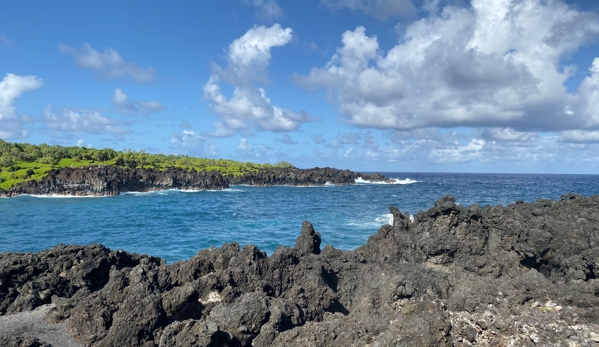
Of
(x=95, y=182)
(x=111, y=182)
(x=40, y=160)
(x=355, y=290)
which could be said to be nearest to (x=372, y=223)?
(x=355, y=290)

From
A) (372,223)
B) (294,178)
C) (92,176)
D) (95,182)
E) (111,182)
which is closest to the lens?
(372,223)

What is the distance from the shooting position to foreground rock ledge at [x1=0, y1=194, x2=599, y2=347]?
628 centimetres

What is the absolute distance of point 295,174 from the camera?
108 metres

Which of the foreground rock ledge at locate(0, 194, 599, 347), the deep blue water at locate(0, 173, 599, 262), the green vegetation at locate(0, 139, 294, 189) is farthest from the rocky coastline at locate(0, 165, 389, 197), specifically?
the foreground rock ledge at locate(0, 194, 599, 347)

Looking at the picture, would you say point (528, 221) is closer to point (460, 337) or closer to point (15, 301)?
point (460, 337)

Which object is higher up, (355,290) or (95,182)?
(95,182)

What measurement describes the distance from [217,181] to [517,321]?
8101cm

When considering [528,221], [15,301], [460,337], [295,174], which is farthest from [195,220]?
[295,174]

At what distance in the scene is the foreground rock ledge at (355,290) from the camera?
20.6ft

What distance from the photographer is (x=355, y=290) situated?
36.4ft

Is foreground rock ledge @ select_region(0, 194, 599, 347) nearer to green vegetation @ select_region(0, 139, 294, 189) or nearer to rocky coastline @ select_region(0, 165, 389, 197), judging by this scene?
rocky coastline @ select_region(0, 165, 389, 197)

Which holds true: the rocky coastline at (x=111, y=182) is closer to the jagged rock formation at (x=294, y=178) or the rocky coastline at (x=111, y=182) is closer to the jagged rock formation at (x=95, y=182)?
the jagged rock formation at (x=95, y=182)

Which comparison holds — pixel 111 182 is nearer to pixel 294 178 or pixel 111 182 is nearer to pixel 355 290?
pixel 294 178

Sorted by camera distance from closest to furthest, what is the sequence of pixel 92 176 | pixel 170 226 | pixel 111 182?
pixel 170 226
pixel 92 176
pixel 111 182
